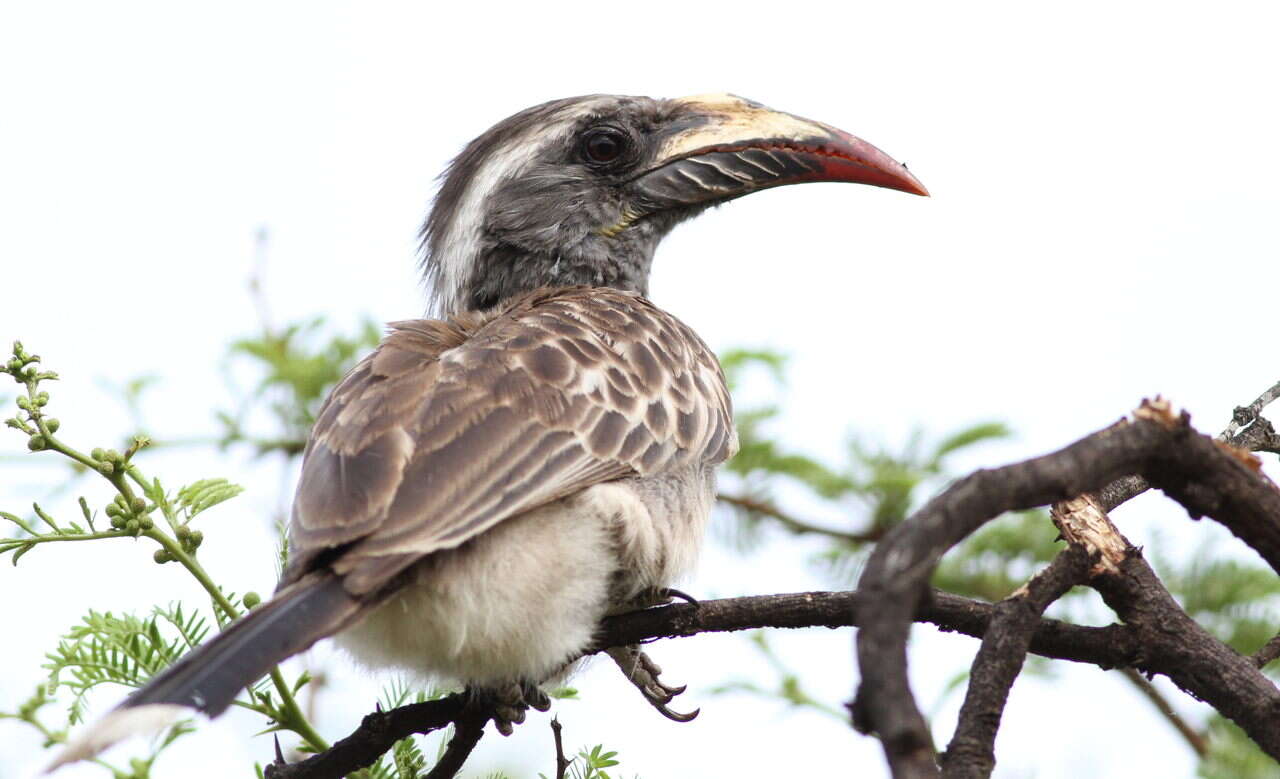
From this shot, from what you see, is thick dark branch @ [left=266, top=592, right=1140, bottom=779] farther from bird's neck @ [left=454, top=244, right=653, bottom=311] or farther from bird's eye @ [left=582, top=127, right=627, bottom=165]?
bird's eye @ [left=582, top=127, right=627, bottom=165]

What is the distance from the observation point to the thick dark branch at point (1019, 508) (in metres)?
1.75

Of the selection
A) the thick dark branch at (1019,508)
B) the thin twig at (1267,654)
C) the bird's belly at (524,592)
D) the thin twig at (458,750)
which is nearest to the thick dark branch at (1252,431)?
the thin twig at (1267,654)

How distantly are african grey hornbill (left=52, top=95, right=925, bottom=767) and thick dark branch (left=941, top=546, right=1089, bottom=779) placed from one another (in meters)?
1.25

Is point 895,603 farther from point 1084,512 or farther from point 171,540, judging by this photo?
point 171,540

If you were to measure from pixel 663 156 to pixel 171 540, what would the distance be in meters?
2.84

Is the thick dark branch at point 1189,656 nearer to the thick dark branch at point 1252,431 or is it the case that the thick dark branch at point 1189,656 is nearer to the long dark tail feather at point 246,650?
the thick dark branch at point 1252,431

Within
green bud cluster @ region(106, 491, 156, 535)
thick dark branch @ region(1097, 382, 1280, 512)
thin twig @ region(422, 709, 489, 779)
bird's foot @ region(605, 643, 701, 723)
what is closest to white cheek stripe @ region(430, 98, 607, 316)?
bird's foot @ region(605, 643, 701, 723)

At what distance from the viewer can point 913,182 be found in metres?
5.25

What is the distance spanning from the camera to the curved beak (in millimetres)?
5273

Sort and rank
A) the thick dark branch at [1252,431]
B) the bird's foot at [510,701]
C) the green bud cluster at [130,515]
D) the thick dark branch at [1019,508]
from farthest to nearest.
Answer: the bird's foot at [510,701], the green bud cluster at [130,515], the thick dark branch at [1252,431], the thick dark branch at [1019,508]

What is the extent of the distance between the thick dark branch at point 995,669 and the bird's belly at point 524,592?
128 centimetres

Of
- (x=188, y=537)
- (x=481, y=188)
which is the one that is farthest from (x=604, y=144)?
(x=188, y=537)

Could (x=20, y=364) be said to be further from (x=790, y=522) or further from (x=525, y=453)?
(x=790, y=522)

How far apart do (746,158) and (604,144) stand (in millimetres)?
548
